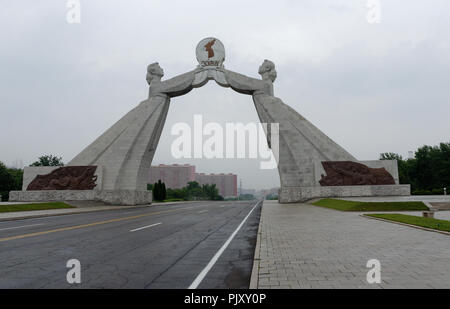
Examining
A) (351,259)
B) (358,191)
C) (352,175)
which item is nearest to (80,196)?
(352,175)

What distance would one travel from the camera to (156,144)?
38.0m

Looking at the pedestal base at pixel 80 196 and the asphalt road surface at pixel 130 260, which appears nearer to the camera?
the asphalt road surface at pixel 130 260

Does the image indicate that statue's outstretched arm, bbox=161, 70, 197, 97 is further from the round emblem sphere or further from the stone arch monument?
the round emblem sphere

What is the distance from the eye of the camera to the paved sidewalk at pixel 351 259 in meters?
4.45

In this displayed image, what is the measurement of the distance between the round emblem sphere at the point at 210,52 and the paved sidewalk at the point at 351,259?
31534mm

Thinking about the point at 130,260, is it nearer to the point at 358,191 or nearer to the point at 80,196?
the point at 358,191

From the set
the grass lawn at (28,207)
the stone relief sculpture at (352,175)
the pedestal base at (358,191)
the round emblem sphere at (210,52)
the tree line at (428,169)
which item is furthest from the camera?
the tree line at (428,169)

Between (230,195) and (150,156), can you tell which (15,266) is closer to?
(150,156)

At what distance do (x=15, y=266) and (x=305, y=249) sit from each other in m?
5.91

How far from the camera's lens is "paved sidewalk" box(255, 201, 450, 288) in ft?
14.6

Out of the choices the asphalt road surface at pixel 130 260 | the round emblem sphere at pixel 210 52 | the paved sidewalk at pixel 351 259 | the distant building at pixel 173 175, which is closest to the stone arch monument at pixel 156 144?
the round emblem sphere at pixel 210 52

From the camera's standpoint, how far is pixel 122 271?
5.40m

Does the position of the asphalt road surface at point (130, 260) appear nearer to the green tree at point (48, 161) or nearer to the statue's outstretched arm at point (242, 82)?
the statue's outstretched arm at point (242, 82)

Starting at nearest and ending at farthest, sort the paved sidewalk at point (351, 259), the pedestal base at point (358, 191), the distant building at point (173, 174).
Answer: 1. the paved sidewalk at point (351, 259)
2. the pedestal base at point (358, 191)
3. the distant building at point (173, 174)
